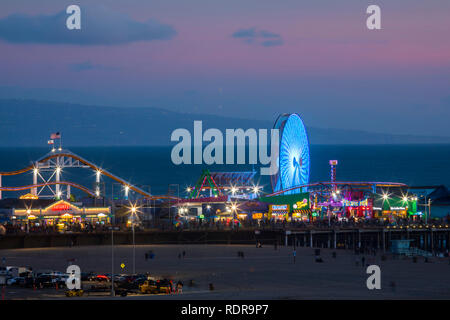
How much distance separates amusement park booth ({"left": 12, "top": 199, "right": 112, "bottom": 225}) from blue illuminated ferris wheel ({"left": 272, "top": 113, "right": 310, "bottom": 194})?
657 inches

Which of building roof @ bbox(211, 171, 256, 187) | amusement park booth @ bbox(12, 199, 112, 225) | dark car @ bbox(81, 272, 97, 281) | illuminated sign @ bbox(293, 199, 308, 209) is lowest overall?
dark car @ bbox(81, 272, 97, 281)

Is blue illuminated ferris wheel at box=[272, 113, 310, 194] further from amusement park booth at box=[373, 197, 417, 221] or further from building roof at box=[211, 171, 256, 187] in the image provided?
amusement park booth at box=[373, 197, 417, 221]

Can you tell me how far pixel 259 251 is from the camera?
195ft

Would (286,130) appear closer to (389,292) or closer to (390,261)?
(390,261)

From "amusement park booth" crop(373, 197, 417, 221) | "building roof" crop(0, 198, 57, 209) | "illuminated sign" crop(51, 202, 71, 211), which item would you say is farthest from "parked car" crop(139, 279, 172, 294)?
"amusement park booth" crop(373, 197, 417, 221)

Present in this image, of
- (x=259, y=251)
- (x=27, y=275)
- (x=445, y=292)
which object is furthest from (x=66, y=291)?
(x=259, y=251)

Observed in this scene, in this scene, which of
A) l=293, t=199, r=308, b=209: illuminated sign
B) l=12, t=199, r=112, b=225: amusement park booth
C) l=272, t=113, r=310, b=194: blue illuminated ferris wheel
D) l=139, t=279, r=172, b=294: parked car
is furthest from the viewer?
l=272, t=113, r=310, b=194: blue illuminated ferris wheel

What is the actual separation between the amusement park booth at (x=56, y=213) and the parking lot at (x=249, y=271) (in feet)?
22.5

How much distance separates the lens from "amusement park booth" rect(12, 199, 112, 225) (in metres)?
65.1

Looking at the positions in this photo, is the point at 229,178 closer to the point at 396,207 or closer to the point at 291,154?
the point at 291,154

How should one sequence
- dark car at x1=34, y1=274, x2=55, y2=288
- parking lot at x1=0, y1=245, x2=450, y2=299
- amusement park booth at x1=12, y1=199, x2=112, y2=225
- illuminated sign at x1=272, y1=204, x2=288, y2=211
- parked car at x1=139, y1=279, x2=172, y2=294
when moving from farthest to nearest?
illuminated sign at x1=272, y1=204, x2=288, y2=211 < amusement park booth at x1=12, y1=199, x2=112, y2=225 < dark car at x1=34, y1=274, x2=55, y2=288 < parked car at x1=139, y1=279, x2=172, y2=294 < parking lot at x1=0, y1=245, x2=450, y2=299

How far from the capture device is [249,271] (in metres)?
47.3

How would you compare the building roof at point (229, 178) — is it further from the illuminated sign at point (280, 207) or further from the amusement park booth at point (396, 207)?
the amusement park booth at point (396, 207)

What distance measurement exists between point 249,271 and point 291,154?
31.0 m
